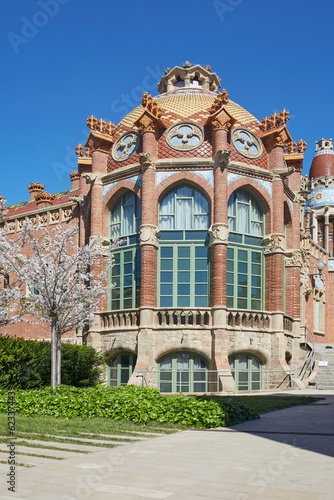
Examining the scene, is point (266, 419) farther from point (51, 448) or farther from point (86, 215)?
point (86, 215)

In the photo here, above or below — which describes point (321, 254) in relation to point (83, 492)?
above

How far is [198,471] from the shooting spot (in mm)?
7645

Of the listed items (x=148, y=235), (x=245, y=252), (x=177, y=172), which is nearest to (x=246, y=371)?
(x=245, y=252)

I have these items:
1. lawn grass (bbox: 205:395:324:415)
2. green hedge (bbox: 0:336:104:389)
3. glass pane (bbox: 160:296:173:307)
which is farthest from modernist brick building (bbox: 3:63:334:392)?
lawn grass (bbox: 205:395:324:415)

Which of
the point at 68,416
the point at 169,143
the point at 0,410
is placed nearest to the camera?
the point at 68,416

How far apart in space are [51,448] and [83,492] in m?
3.02

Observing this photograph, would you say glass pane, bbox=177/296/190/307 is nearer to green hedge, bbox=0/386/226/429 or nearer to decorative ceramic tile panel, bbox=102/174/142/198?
decorative ceramic tile panel, bbox=102/174/142/198

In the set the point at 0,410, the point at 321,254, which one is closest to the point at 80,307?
the point at 0,410

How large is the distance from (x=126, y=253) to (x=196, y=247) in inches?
122

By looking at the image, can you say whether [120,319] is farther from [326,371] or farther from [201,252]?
[326,371]

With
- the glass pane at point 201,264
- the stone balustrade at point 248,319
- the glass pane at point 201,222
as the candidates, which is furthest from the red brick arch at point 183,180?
the stone balustrade at point 248,319

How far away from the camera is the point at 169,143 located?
82.7 feet

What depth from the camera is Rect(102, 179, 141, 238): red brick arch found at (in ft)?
82.9

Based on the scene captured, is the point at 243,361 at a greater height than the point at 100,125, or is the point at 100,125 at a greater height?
the point at 100,125
